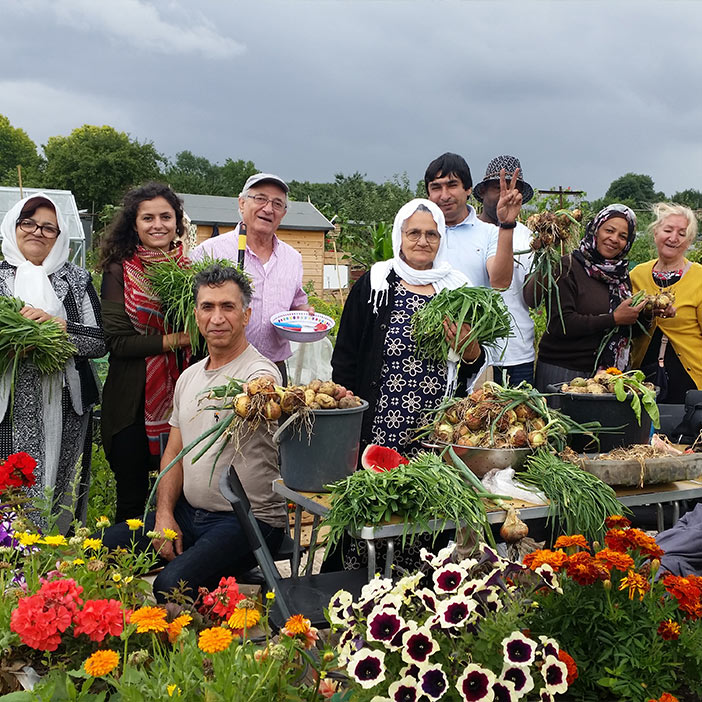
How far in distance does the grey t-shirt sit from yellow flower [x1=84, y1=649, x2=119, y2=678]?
138 cm

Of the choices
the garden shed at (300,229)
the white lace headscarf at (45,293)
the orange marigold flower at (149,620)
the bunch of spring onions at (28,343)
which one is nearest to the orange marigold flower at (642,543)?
the orange marigold flower at (149,620)

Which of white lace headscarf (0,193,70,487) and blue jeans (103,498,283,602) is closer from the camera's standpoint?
blue jeans (103,498,283,602)

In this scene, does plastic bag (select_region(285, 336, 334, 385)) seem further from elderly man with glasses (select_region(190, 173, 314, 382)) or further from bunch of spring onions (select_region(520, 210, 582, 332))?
bunch of spring onions (select_region(520, 210, 582, 332))

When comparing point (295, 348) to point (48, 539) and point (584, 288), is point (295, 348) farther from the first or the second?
point (48, 539)

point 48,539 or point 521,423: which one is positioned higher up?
point 521,423

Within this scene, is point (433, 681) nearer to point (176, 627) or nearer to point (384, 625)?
point (384, 625)

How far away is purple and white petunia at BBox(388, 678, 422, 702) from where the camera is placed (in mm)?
1579

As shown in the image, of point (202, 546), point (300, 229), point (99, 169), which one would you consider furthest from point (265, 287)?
point (99, 169)

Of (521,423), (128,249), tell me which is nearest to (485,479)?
(521,423)

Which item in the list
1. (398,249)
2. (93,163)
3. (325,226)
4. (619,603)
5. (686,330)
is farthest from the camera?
(93,163)

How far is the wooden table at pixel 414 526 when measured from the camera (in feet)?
8.08

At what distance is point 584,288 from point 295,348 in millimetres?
2548

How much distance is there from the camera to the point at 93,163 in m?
46.9

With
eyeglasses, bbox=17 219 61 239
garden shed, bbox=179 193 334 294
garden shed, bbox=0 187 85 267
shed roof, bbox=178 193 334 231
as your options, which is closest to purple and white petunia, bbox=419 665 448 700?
eyeglasses, bbox=17 219 61 239
